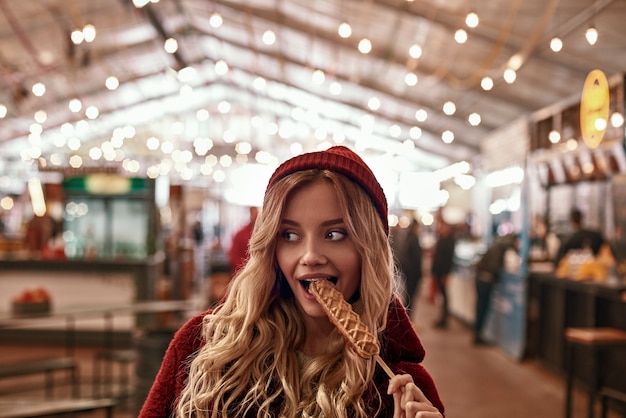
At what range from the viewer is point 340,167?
1.64 m

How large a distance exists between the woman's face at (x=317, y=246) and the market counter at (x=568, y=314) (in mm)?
5748

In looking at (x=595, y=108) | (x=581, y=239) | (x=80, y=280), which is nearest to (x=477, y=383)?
(x=581, y=239)

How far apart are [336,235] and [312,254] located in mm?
82

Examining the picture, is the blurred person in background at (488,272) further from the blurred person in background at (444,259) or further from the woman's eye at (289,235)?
the woman's eye at (289,235)

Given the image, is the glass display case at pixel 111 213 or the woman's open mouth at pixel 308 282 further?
the glass display case at pixel 111 213

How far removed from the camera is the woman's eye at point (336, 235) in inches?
64.6

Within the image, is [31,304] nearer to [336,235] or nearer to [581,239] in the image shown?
[336,235]

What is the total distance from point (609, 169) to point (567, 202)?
2171 millimetres

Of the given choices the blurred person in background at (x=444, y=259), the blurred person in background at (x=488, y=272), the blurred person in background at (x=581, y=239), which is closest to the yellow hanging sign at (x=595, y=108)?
the blurred person in background at (x=581, y=239)

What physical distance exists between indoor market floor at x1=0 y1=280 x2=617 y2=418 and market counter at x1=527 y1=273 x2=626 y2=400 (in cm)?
28

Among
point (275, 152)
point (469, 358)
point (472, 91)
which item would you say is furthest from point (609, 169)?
point (275, 152)

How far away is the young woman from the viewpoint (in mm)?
1613

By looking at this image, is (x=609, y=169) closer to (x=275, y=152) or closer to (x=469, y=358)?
(x=469, y=358)

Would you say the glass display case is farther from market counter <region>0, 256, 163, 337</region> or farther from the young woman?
the young woman
